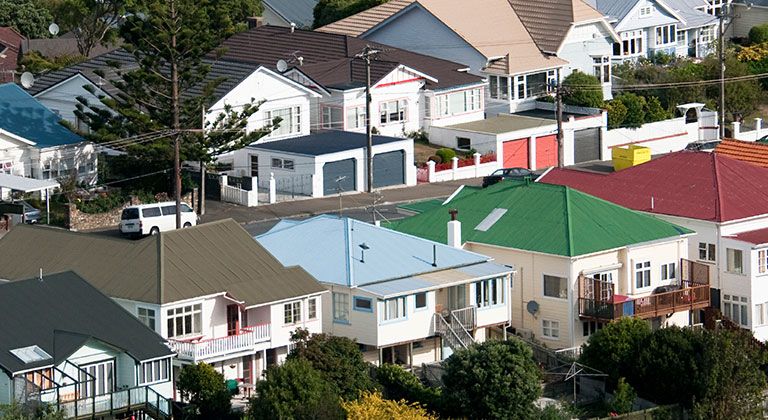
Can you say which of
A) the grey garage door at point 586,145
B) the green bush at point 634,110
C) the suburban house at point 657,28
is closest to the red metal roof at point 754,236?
the grey garage door at point 586,145

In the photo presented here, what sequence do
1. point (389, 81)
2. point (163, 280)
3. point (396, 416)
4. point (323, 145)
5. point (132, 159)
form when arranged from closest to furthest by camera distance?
point (396, 416) < point (163, 280) < point (132, 159) < point (323, 145) < point (389, 81)

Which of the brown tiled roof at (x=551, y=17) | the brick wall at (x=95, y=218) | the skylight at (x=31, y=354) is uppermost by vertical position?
the brown tiled roof at (x=551, y=17)

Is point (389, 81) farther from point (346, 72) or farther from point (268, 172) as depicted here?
point (268, 172)

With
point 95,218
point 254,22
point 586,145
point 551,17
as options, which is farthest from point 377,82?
point 254,22

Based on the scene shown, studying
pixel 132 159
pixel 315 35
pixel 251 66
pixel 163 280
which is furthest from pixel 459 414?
pixel 315 35

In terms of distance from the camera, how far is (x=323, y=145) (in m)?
97.1

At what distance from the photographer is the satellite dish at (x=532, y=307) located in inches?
A: 2945

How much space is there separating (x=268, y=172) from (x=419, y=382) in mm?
28456

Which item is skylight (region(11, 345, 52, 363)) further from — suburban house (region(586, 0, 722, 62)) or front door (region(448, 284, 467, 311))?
suburban house (region(586, 0, 722, 62))

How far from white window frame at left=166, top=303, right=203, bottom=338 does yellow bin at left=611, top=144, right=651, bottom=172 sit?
38425mm

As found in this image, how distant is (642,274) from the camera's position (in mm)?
76375

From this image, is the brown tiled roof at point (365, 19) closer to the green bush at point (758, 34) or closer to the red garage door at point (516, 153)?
the red garage door at point (516, 153)

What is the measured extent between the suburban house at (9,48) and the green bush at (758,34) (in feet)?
137

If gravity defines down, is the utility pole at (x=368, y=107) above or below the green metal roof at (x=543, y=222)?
above
